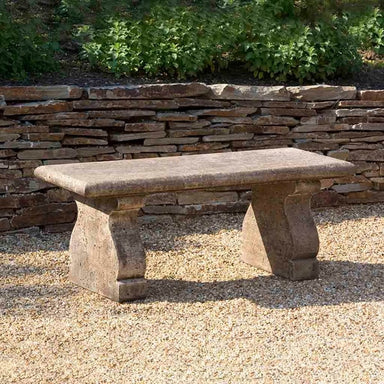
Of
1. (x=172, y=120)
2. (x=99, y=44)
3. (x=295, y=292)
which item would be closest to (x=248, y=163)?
(x=295, y=292)

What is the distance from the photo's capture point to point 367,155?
7281mm

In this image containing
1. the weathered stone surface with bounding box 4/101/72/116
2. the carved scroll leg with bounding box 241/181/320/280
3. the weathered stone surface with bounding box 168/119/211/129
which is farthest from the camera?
the weathered stone surface with bounding box 168/119/211/129

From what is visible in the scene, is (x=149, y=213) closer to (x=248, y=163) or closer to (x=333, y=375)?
(x=248, y=163)

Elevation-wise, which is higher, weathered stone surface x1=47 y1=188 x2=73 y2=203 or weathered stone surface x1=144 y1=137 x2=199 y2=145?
weathered stone surface x1=144 y1=137 x2=199 y2=145

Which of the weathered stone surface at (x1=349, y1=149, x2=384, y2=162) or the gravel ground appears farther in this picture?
the weathered stone surface at (x1=349, y1=149, x2=384, y2=162)

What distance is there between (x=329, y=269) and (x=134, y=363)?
1.82 meters

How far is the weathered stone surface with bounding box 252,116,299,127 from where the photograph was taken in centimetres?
694

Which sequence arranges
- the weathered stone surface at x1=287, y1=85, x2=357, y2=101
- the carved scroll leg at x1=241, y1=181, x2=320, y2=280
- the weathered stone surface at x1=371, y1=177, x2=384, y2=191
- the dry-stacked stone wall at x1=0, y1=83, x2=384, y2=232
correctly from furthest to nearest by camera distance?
the weathered stone surface at x1=371, y1=177, x2=384, y2=191
the weathered stone surface at x1=287, y1=85, x2=357, y2=101
the dry-stacked stone wall at x1=0, y1=83, x2=384, y2=232
the carved scroll leg at x1=241, y1=181, x2=320, y2=280

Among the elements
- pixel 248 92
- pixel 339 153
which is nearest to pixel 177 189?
pixel 248 92

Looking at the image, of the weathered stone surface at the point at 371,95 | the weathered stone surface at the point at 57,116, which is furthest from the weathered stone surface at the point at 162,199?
the weathered stone surface at the point at 371,95

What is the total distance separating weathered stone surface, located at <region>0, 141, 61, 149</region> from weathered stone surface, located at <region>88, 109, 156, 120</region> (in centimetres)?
31

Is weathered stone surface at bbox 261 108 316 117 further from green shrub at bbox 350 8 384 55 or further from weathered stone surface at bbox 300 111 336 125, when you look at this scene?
green shrub at bbox 350 8 384 55

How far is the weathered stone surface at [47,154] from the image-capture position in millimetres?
6438

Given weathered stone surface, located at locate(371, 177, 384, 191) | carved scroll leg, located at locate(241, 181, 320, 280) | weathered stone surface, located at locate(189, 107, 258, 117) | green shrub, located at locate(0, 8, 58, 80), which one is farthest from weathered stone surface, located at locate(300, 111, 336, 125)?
green shrub, located at locate(0, 8, 58, 80)
